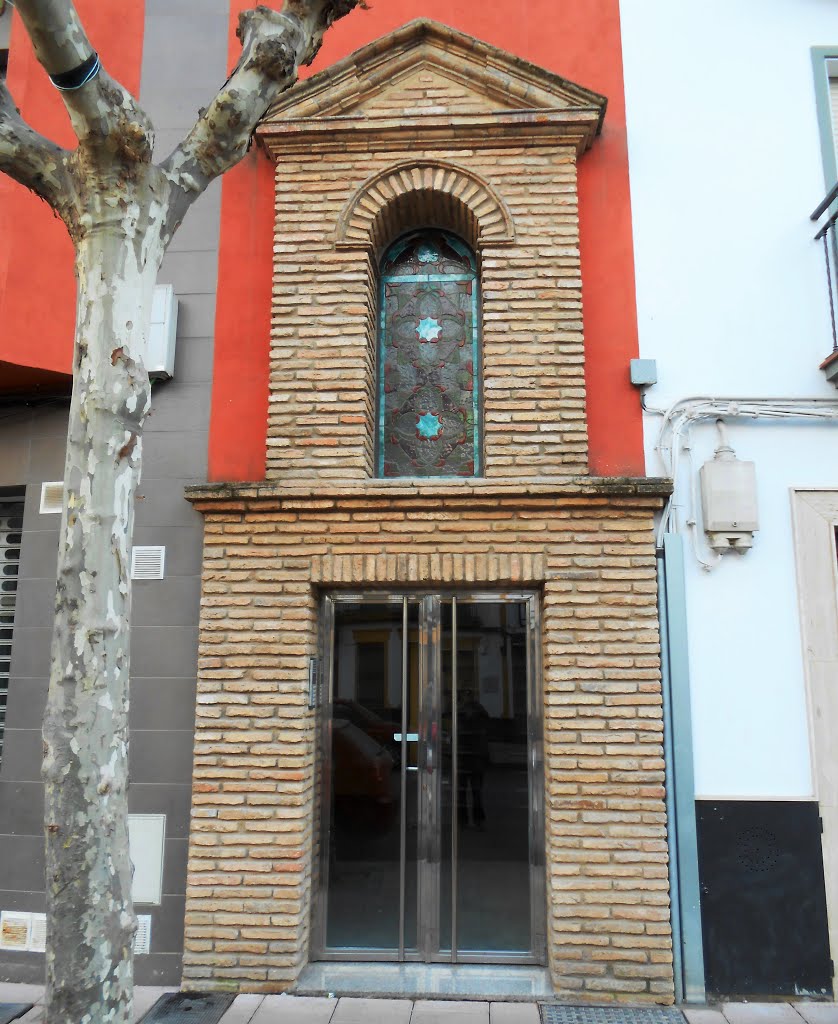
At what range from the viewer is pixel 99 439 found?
121 inches

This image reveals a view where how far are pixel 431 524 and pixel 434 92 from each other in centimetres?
289

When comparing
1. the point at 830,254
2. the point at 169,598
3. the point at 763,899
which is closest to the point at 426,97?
the point at 830,254

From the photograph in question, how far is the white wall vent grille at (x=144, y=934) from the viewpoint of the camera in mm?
4871

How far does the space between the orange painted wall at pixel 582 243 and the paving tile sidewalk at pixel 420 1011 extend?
9.81ft

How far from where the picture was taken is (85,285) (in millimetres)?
3213

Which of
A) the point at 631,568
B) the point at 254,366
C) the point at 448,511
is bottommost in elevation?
the point at 631,568

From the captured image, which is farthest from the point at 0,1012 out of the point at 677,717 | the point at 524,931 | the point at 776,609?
the point at 776,609

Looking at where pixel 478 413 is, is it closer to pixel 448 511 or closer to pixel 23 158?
pixel 448 511

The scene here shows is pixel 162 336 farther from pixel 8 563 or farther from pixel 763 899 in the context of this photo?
pixel 763 899

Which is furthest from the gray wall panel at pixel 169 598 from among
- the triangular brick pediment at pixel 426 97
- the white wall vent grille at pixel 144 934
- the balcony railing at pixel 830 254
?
the balcony railing at pixel 830 254

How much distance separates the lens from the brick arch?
17.5 feet

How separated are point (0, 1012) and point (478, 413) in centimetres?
440

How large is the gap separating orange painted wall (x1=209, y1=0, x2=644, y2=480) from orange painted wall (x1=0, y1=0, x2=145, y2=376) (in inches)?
33.6

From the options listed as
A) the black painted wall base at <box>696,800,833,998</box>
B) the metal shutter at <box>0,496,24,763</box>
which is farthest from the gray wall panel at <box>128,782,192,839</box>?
the black painted wall base at <box>696,800,833,998</box>
